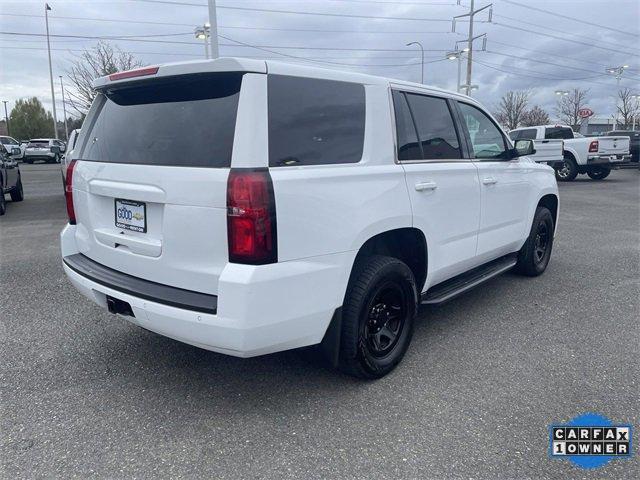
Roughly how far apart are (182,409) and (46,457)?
699 mm

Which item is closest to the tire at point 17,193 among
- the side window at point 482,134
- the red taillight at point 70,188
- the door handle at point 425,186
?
the red taillight at point 70,188

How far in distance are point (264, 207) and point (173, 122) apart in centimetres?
81

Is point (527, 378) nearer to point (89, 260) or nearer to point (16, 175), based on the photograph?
point (89, 260)

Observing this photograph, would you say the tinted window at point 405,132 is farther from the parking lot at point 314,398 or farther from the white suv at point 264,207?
the parking lot at point 314,398

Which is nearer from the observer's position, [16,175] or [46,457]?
[46,457]

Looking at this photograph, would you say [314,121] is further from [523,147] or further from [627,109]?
[627,109]

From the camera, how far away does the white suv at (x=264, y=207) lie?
2385mm

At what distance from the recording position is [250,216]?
2.33 metres

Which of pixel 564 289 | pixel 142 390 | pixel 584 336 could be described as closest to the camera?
pixel 142 390

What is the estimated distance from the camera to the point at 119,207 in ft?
9.39

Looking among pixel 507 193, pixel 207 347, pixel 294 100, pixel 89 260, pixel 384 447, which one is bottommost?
pixel 384 447

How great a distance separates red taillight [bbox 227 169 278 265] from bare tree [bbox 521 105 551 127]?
191 ft

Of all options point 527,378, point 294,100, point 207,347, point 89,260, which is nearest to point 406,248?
point 527,378

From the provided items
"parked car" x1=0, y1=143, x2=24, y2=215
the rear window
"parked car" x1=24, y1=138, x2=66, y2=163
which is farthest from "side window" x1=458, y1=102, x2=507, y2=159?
"parked car" x1=24, y1=138, x2=66, y2=163
